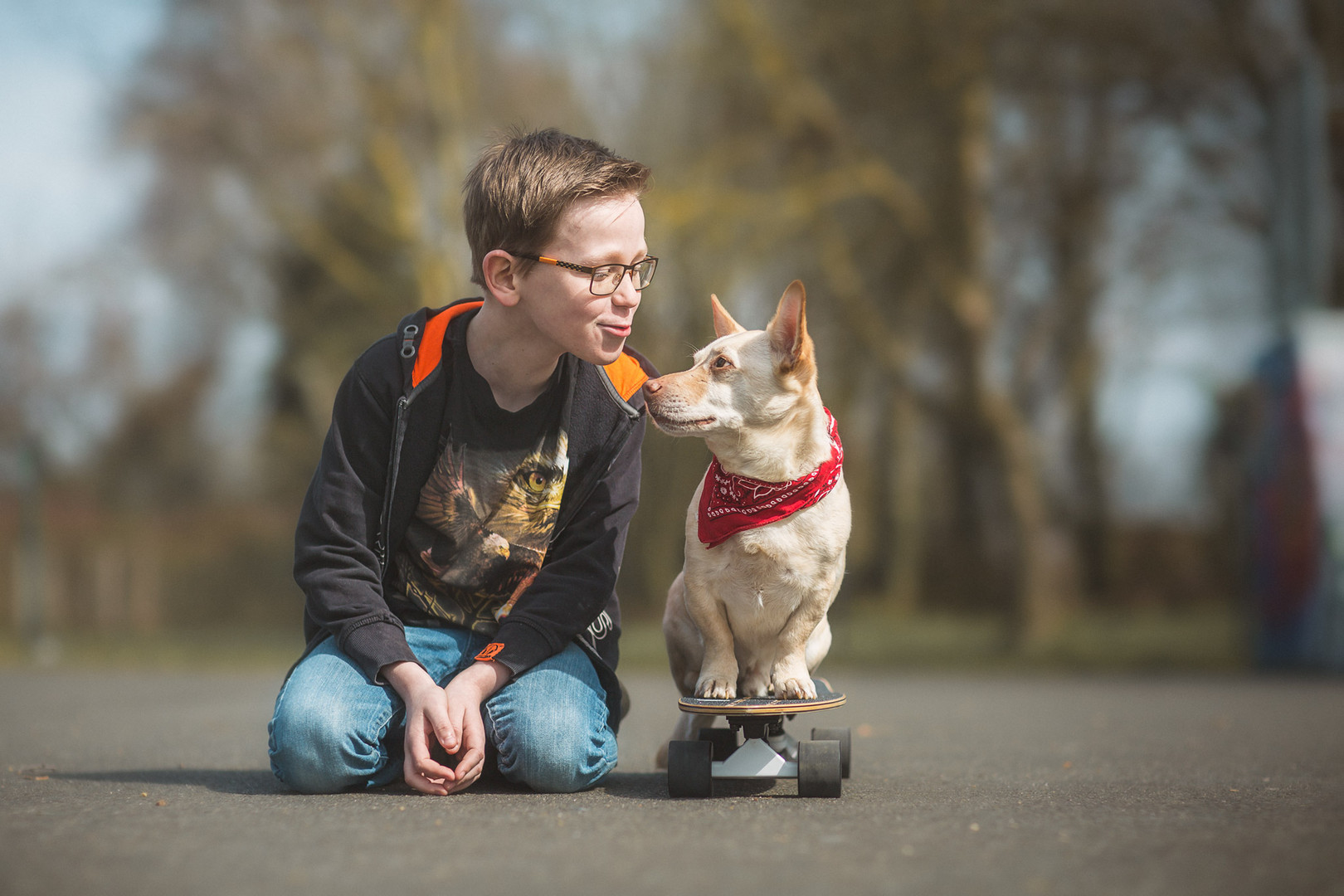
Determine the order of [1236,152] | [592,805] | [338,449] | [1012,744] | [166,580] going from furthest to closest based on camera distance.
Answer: [166,580] → [1236,152] → [1012,744] → [338,449] → [592,805]

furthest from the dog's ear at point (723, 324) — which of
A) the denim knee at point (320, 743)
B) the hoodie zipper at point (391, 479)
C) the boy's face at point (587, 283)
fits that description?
the denim knee at point (320, 743)

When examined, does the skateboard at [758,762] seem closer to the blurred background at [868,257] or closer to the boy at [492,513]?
the boy at [492,513]

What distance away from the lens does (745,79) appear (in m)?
14.7

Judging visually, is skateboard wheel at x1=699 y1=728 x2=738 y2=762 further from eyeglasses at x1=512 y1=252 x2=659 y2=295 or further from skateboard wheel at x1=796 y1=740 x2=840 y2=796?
eyeglasses at x1=512 y1=252 x2=659 y2=295

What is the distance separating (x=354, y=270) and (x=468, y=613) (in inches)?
477

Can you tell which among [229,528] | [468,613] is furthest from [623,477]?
[229,528]

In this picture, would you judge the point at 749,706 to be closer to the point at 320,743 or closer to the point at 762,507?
the point at 762,507

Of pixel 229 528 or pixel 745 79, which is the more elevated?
pixel 745 79

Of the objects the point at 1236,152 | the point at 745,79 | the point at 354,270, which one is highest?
the point at 745,79

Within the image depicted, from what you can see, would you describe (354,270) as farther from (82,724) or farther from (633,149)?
(82,724)

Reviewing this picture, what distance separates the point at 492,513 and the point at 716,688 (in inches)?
33.9

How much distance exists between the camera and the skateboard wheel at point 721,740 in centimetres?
349

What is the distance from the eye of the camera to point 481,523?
12.0 ft

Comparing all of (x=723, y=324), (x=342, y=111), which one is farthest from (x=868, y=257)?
(x=723, y=324)
